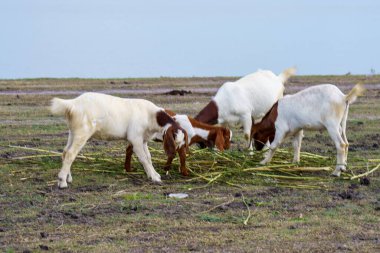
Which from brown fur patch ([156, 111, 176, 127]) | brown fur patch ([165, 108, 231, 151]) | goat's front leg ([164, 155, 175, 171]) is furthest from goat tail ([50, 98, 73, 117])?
brown fur patch ([165, 108, 231, 151])

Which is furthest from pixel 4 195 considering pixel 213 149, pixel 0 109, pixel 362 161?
pixel 0 109

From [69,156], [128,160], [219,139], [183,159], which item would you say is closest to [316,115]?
[183,159]

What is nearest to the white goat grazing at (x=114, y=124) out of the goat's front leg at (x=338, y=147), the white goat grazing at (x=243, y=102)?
the goat's front leg at (x=338, y=147)

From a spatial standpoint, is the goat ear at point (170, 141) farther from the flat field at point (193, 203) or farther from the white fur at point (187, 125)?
the white fur at point (187, 125)

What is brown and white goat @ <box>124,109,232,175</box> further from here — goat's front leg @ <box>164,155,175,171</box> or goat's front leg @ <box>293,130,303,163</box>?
goat's front leg @ <box>164,155,175,171</box>

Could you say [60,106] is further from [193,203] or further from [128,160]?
[193,203]

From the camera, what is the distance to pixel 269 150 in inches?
504

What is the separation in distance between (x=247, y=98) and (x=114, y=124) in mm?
4701

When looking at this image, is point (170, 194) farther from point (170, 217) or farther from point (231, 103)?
point (231, 103)

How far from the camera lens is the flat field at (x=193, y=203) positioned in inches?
322

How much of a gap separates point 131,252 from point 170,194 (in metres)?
3.00

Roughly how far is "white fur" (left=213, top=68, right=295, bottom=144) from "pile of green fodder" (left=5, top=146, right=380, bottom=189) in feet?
6.48

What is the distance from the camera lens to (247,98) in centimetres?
1588

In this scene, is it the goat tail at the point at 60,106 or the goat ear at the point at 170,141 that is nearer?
the goat tail at the point at 60,106
